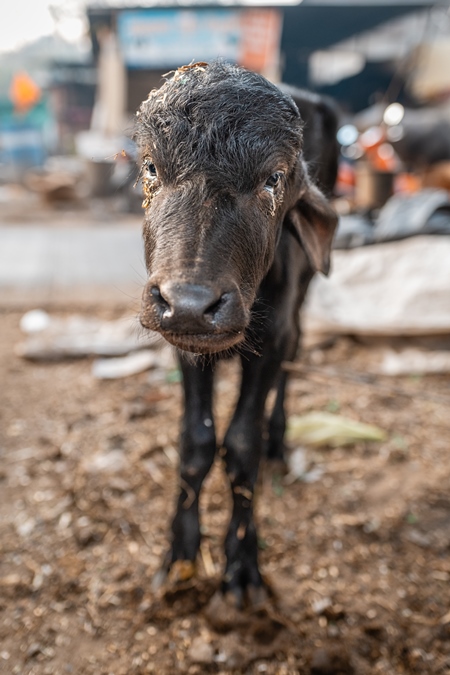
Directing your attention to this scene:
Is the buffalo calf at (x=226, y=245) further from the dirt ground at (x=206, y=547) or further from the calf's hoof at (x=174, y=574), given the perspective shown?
the dirt ground at (x=206, y=547)

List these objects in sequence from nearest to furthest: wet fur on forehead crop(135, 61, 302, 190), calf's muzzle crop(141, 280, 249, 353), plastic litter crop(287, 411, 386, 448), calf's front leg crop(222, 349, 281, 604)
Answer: calf's muzzle crop(141, 280, 249, 353), wet fur on forehead crop(135, 61, 302, 190), calf's front leg crop(222, 349, 281, 604), plastic litter crop(287, 411, 386, 448)

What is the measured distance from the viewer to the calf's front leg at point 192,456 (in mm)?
2262

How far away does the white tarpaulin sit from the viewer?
4.50m

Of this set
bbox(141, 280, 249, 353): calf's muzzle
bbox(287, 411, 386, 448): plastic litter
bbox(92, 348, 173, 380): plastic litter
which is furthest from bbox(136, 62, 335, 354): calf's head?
bbox(92, 348, 173, 380): plastic litter

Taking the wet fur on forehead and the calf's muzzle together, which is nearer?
the calf's muzzle

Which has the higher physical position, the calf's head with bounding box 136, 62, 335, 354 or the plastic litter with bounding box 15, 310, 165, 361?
the calf's head with bounding box 136, 62, 335, 354

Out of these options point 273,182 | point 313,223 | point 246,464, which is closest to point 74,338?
point 246,464

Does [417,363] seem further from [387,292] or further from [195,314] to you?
[195,314]

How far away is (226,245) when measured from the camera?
1618 millimetres

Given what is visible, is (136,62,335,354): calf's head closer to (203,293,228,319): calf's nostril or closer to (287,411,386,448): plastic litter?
(203,293,228,319): calf's nostril

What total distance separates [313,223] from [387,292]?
2.69m

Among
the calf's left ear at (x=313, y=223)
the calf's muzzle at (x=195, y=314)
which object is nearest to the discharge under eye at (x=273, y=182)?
the calf's left ear at (x=313, y=223)

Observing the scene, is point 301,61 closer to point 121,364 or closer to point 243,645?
point 121,364

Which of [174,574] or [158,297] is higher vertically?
[158,297]
